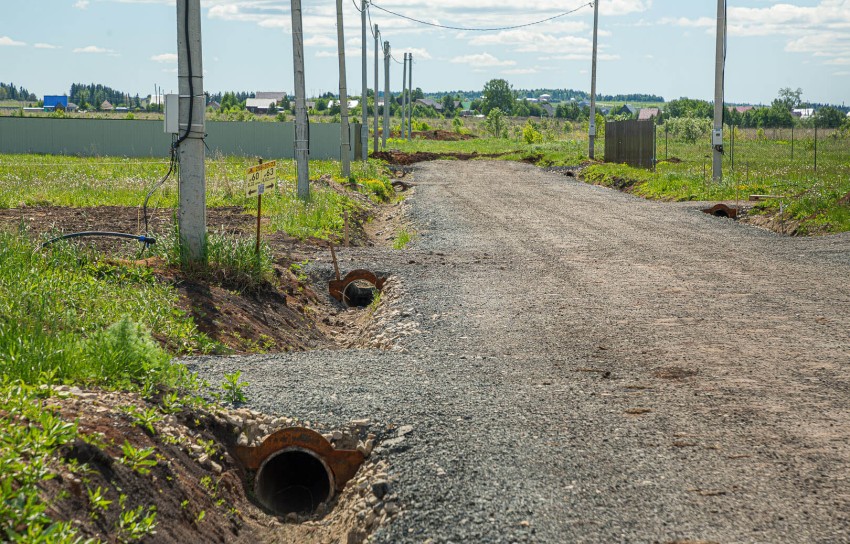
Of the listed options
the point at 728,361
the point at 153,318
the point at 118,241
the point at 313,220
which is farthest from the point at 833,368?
the point at 313,220

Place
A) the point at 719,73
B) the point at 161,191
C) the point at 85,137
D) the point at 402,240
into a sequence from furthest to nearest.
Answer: the point at 85,137 → the point at 719,73 → the point at 161,191 → the point at 402,240

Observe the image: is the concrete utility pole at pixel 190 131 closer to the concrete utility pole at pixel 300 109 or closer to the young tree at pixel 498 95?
the concrete utility pole at pixel 300 109

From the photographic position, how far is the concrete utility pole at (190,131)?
10711 millimetres

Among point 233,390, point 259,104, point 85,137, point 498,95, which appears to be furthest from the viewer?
point 498,95

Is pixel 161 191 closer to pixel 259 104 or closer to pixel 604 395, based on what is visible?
pixel 604 395

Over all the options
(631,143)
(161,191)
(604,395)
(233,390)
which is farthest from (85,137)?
(604,395)

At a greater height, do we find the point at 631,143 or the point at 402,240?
the point at 631,143

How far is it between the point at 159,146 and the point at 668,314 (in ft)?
138

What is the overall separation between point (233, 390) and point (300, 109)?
16.6 meters

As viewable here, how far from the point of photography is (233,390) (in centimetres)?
698

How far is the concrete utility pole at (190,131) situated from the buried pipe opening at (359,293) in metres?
3.65

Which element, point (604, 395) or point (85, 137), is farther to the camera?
point (85, 137)

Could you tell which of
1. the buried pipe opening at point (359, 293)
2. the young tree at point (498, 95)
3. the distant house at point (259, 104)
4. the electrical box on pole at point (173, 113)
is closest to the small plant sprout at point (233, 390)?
the electrical box on pole at point (173, 113)

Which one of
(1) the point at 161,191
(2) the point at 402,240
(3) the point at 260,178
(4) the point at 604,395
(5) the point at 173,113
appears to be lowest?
(4) the point at 604,395
